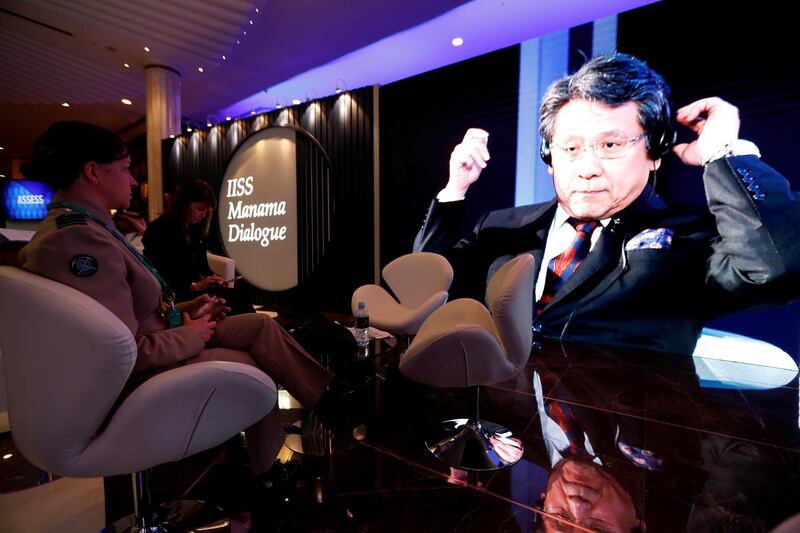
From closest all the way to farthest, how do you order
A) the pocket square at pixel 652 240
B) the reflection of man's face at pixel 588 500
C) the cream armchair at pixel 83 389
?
the cream armchair at pixel 83 389, the reflection of man's face at pixel 588 500, the pocket square at pixel 652 240

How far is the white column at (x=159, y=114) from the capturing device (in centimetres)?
645

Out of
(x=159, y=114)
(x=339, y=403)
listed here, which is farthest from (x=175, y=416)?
(x=159, y=114)

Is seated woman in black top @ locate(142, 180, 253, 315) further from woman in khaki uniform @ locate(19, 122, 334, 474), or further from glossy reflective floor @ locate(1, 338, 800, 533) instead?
woman in khaki uniform @ locate(19, 122, 334, 474)

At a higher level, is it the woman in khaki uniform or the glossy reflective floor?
the woman in khaki uniform

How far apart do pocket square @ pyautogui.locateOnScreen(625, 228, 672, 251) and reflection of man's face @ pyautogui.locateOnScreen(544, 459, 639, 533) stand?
217cm

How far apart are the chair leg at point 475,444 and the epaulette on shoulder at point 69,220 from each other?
1696 millimetres

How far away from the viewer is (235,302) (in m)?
2.91

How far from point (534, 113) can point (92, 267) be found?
12.7ft

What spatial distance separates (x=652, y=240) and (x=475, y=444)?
2434mm

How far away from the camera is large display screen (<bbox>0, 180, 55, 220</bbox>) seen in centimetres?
967

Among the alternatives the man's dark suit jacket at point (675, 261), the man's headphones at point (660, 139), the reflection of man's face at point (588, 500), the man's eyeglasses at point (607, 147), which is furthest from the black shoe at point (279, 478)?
the man's headphones at point (660, 139)

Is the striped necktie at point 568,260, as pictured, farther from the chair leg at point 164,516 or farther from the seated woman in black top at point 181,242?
the chair leg at point 164,516

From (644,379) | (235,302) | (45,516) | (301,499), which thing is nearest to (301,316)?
(235,302)

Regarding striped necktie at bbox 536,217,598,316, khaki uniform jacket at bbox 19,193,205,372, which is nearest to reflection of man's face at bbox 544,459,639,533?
khaki uniform jacket at bbox 19,193,205,372
